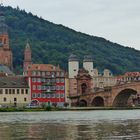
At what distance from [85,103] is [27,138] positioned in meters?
140

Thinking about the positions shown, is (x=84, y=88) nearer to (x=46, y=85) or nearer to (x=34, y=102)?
(x=46, y=85)

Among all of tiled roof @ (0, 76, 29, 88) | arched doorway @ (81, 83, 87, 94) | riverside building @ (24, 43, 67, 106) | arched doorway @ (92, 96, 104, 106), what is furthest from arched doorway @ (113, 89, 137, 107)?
tiled roof @ (0, 76, 29, 88)

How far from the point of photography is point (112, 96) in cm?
17412

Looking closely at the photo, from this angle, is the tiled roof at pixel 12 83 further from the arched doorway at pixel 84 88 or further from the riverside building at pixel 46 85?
the arched doorway at pixel 84 88

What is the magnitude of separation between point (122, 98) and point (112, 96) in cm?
568

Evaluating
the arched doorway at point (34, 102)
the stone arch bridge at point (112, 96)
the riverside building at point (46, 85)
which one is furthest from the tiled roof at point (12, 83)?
the stone arch bridge at point (112, 96)

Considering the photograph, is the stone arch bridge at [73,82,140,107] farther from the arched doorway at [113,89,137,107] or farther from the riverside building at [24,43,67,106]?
the riverside building at [24,43,67,106]

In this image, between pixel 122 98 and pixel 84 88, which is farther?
pixel 84 88

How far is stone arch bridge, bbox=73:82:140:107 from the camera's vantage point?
16688 centimetres

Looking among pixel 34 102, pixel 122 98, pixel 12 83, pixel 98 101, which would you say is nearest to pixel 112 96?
pixel 122 98

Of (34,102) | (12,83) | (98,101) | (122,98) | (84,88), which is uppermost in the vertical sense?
(84,88)

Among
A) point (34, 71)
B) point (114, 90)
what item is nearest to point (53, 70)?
point (34, 71)

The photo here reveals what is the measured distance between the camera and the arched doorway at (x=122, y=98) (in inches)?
6755

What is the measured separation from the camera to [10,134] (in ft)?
161
